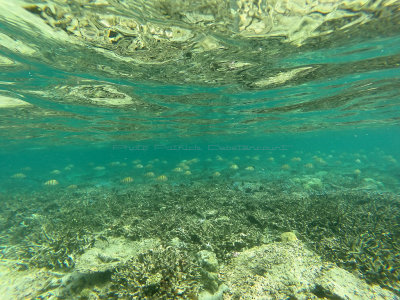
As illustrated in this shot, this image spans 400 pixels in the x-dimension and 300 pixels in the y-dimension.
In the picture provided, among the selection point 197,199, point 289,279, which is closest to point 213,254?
point 289,279

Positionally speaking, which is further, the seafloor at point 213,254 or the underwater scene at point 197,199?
the underwater scene at point 197,199

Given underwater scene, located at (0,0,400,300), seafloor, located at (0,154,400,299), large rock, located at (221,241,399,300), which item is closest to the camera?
large rock, located at (221,241,399,300)

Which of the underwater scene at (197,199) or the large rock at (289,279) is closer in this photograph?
the large rock at (289,279)

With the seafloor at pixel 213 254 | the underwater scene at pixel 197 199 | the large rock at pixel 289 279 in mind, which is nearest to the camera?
the large rock at pixel 289 279

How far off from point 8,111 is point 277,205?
23.4m

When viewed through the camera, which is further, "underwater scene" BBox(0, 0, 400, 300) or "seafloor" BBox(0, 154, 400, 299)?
"underwater scene" BBox(0, 0, 400, 300)

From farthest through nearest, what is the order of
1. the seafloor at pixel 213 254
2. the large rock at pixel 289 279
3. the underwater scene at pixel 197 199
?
1. the underwater scene at pixel 197 199
2. the seafloor at pixel 213 254
3. the large rock at pixel 289 279

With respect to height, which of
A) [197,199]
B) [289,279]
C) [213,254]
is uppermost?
[289,279]

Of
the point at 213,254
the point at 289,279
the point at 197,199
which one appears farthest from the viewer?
the point at 197,199

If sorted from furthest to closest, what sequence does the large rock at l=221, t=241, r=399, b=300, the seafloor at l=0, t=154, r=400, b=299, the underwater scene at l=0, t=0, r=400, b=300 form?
1. the underwater scene at l=0, t=0, r=400, b=300
2. the seafloor at l=0, t=154, r=400, b=299
3. the large rock at l=221, t=241, r=399, b=300

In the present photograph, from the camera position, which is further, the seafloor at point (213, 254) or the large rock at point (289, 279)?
the seafloor at point (213, 254)

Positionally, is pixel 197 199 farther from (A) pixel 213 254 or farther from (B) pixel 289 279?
(B) pixel 289 279

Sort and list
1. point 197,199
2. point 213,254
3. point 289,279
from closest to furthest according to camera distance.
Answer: point 289,279 → point 213,254 → point 197,199

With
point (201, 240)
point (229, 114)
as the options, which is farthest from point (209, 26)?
point (229, 114)
